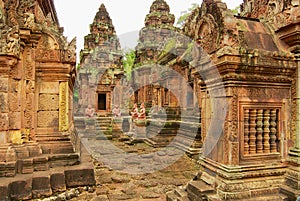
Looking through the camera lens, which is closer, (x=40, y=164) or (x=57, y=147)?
(x=40, y=164)

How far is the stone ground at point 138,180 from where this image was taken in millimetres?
4895

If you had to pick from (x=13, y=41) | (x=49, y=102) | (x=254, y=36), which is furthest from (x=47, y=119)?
(x=254, y=36)

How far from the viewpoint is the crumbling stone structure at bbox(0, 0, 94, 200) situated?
4.61m

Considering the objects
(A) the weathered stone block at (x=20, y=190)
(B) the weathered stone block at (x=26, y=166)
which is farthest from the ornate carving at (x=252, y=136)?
Answer: (B) the weathered stone block at (x=26, y=166)

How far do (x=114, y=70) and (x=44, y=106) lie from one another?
14437mm

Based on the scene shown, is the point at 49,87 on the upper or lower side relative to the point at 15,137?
upper

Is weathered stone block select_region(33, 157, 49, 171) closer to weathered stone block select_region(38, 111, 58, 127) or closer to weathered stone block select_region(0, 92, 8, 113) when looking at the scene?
weathered stone block select_region(38, 111, 58, 127)

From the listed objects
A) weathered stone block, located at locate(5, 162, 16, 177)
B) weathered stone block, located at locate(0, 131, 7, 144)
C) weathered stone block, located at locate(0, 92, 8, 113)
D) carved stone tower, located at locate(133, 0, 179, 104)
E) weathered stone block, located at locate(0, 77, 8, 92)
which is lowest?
weathered stone block, located at locate(5, 162, 16, 177)

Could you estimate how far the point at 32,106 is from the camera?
534cm

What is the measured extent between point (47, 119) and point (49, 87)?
74 centimetres

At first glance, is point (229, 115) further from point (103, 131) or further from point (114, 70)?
point (114, 70)

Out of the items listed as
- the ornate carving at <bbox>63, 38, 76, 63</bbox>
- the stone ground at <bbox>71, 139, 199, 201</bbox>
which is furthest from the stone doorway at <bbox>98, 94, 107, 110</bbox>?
the ornate carving at <bbox>63, 38, 76, 63</bbox>

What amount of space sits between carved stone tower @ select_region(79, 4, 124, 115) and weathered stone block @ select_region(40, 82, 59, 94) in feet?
43.3

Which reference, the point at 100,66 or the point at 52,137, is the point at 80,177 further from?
the point at 100,66
